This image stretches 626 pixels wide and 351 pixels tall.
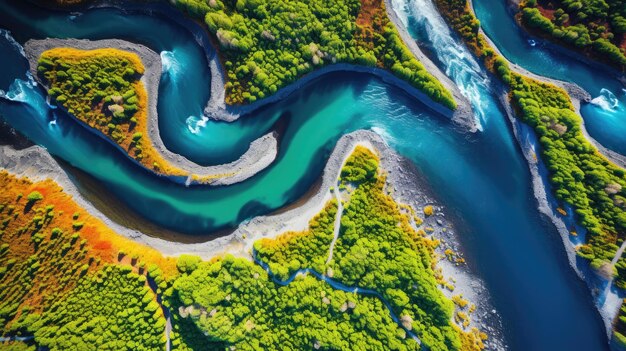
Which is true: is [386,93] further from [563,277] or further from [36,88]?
[36,88]

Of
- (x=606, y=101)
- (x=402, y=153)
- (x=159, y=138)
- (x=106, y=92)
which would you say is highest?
(x=606, y=101)

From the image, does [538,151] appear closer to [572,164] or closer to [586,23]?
[572,164]

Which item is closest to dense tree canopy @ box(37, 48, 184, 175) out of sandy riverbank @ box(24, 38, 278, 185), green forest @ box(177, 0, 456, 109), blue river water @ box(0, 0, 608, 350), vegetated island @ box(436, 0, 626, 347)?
sandy riverbank @ box(24, 38, 278, 185)

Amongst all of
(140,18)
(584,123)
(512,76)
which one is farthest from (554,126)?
(140,18)

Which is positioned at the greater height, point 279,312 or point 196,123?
point 196,123

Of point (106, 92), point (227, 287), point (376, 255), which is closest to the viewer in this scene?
point (227, 287)

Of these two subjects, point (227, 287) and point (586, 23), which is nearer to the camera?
point (227, 287)

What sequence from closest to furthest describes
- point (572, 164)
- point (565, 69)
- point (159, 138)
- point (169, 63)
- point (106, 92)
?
point (106, 92)
point (159, 138)
point (169, 63)
point (572, 164)
point (565, 69)

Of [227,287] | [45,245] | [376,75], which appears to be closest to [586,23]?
[376,75]
